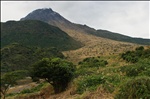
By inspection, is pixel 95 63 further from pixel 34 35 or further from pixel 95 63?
pixel 34 35

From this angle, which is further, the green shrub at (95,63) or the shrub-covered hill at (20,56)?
the shrub-covered hill at (20,56)

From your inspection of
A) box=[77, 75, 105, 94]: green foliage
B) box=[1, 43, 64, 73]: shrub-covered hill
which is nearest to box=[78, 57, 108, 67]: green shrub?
box=[77, 75, 105, 94]: green foliage

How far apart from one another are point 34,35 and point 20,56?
39.7 meters

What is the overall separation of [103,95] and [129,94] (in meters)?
7.01

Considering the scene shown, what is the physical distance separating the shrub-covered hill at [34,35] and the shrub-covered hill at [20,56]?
20.4m

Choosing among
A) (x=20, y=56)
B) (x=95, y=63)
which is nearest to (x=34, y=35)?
(x=20, y=56)

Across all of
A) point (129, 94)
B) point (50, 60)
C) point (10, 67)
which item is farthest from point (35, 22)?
point (129, 94)

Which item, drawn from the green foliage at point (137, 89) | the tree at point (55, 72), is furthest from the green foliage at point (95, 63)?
the green foliage at point (137, 89)

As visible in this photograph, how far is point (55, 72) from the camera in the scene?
83.4ft

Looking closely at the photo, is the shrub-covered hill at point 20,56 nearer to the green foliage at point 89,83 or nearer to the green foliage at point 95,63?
the green foliage at point 95,63

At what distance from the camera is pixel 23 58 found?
270 feet

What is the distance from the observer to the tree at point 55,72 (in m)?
25.5

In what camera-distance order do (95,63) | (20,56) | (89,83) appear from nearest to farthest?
(89,83) < (95,63) < (20,56)

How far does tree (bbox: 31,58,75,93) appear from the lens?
1003 inches
